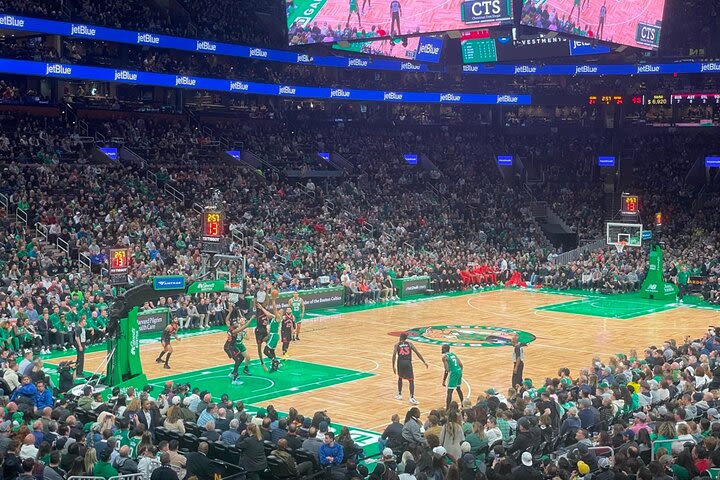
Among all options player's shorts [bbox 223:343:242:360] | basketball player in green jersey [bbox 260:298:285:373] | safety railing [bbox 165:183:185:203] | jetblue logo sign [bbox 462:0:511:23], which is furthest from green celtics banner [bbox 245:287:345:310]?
player's shorts [bbox 223:343:242:360]

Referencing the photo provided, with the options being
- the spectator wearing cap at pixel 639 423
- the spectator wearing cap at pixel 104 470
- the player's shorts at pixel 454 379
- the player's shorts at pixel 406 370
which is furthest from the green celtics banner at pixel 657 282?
the spectator wearing cap at pixel 104 470

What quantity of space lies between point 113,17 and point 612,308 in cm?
2807

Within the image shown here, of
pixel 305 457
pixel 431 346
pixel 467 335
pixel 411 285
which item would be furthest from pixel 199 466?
pixel 411 285

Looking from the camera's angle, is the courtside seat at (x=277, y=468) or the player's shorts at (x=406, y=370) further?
the player's shorts at (x=406, y=370)

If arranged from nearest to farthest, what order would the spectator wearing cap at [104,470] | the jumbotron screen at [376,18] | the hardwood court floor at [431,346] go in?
the spectator wearing cap at [104,470] < the hardwood court floor at [431,346] < the jumbotron screen at [376,18]

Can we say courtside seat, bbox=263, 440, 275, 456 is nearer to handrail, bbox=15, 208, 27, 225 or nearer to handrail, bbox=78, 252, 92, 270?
handrail, bbox=78, 252, 92, 270

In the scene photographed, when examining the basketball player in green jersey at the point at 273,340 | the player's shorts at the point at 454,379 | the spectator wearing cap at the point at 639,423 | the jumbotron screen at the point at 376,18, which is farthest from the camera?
the jumbotron screen at the point at 376,18

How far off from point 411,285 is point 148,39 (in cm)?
1862

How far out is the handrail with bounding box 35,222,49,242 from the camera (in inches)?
1515

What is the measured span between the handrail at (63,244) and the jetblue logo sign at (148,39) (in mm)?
14207

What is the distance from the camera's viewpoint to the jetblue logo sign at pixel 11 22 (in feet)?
138

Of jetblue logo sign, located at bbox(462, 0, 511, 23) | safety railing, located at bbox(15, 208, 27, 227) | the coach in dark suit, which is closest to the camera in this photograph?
the coach in dark suit

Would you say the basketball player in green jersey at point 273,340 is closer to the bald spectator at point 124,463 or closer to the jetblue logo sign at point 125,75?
the bald spectator at point 124,463

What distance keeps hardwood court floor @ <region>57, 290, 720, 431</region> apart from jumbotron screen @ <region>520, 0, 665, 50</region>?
11548 mm
